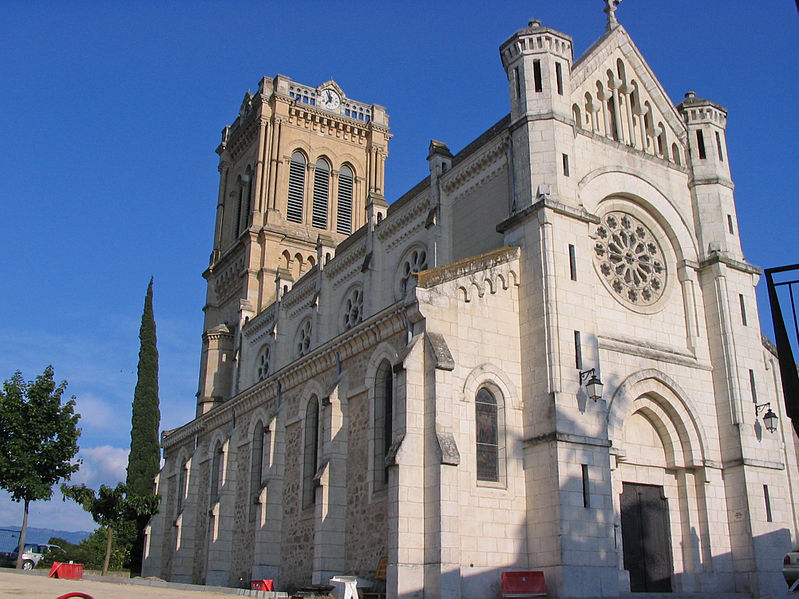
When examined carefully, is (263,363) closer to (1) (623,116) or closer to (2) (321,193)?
(2) (321,193)

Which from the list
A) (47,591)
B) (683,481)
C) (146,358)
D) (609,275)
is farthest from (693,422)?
(146,358)

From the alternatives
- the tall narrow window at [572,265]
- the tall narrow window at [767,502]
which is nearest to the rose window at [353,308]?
the tall narrow window at [572,265]

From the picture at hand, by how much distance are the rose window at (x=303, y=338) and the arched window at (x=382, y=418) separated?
1558cm

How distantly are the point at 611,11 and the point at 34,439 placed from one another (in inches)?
1087

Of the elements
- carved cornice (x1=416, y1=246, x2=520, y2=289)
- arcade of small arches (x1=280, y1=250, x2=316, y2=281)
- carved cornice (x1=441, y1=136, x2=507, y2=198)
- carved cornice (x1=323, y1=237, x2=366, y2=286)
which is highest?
arcade of small arches (x1=280, y1=250, x2=316, y2=281)

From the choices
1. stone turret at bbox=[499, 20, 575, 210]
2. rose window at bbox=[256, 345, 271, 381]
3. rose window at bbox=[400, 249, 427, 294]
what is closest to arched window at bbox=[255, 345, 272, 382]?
rose window at bbox=[256, 345, 271, 381]

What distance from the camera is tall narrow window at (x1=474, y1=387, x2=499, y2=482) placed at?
19969 mm

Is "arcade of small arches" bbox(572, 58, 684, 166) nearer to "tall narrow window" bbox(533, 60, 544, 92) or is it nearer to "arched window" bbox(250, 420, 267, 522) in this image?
"tall narrow window" bbox(533, 60, 544, 92)

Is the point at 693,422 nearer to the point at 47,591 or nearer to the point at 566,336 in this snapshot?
the point at 566,336

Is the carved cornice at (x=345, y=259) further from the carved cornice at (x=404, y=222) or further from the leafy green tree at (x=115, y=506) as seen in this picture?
the leafy green tree at (x=115, y=506)

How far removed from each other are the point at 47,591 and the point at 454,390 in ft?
34.5

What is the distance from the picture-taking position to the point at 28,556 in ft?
132

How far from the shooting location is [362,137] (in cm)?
5544

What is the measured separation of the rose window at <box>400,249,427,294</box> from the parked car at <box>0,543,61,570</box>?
73.6 feet
